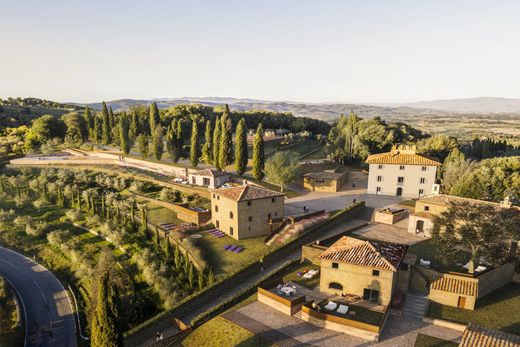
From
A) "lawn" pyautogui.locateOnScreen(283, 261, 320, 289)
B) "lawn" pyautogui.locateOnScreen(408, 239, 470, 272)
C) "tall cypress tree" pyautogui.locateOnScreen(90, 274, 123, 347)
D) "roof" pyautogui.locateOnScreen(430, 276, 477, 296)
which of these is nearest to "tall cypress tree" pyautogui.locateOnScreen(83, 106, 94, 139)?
"lawn" pyautogui.locateOnScreen(283, 261, 320, 289)

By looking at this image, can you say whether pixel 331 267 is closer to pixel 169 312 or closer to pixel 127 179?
pixel 169 312

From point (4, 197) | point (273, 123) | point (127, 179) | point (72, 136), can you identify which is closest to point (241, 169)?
point (127, 179)

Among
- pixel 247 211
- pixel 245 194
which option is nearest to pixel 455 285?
pixel 247 211

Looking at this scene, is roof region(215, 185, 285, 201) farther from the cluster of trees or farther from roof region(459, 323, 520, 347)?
the cluster of trees

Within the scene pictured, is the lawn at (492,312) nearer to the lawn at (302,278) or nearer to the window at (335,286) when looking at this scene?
the window at (335,286)

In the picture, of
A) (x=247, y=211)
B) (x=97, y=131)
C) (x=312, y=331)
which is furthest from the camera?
(x=97, y=131)

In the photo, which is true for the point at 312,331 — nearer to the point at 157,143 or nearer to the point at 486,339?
the point at 486,339
